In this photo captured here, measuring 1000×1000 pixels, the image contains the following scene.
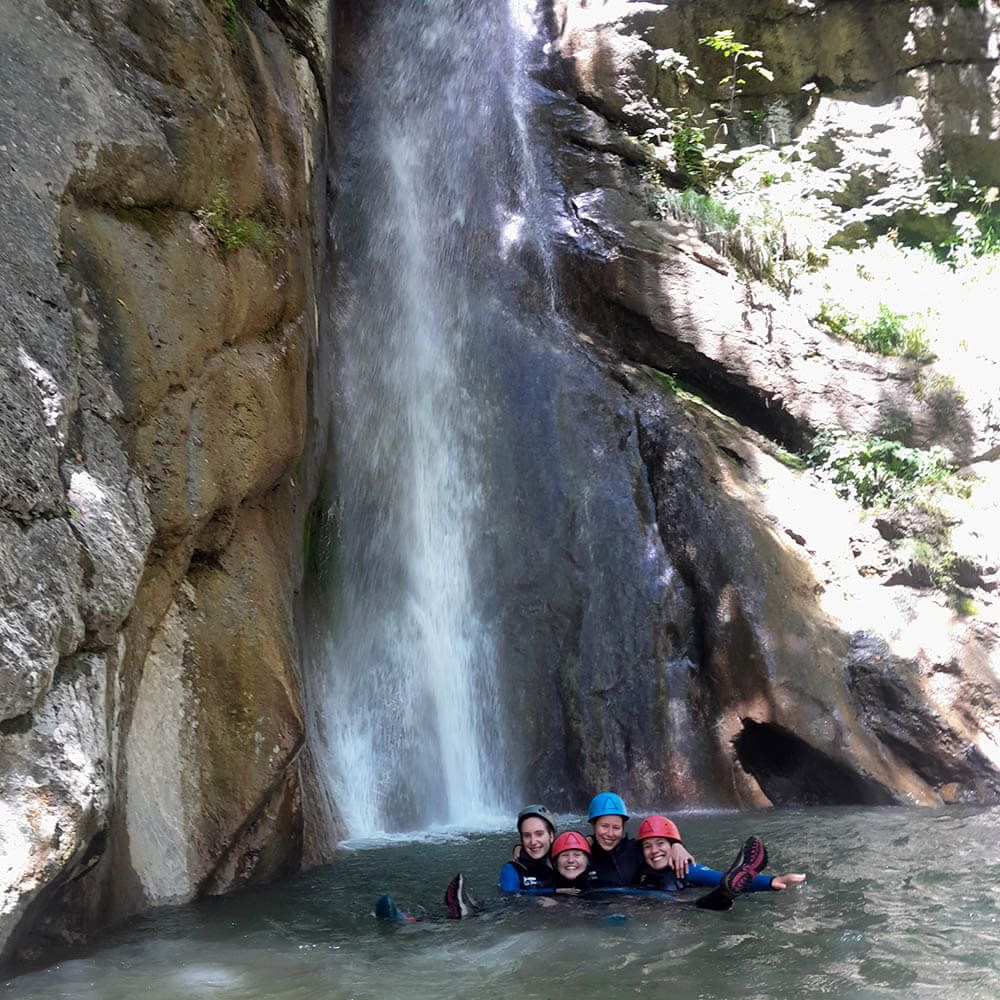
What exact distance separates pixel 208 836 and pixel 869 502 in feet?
25.9

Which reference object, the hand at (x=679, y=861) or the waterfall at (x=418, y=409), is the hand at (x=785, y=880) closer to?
the hand at (x=679, y=861)

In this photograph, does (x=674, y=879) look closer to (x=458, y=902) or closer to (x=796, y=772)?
(x=458, y=902)

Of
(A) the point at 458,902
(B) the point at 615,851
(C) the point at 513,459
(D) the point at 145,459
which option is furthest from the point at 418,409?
(A) the point at 458,902

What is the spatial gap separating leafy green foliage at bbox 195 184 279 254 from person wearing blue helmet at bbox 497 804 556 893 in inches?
156

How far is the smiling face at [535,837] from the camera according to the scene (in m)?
5.95

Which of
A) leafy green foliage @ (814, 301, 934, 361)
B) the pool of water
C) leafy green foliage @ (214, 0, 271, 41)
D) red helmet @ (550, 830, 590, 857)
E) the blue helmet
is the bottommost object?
the pool of water

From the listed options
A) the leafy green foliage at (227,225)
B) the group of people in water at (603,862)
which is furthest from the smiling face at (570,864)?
the leafy green foliage at (227,225)

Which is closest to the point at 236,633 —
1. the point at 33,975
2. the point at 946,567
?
Answer: the point at 33,975

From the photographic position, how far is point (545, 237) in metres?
12.4

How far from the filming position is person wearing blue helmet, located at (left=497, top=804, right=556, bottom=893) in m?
5.81

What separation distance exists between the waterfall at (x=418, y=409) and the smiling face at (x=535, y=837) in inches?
93.5

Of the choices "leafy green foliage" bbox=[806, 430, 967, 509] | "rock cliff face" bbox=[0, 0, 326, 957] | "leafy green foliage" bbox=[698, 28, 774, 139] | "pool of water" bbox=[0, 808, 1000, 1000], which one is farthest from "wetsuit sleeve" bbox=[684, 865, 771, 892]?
"leafy green foliage" bbox=[698, 28, 774, 139]

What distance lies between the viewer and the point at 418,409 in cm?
1109

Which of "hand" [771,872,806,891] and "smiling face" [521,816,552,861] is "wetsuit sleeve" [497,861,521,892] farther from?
"hand" [771,872,806,891]
